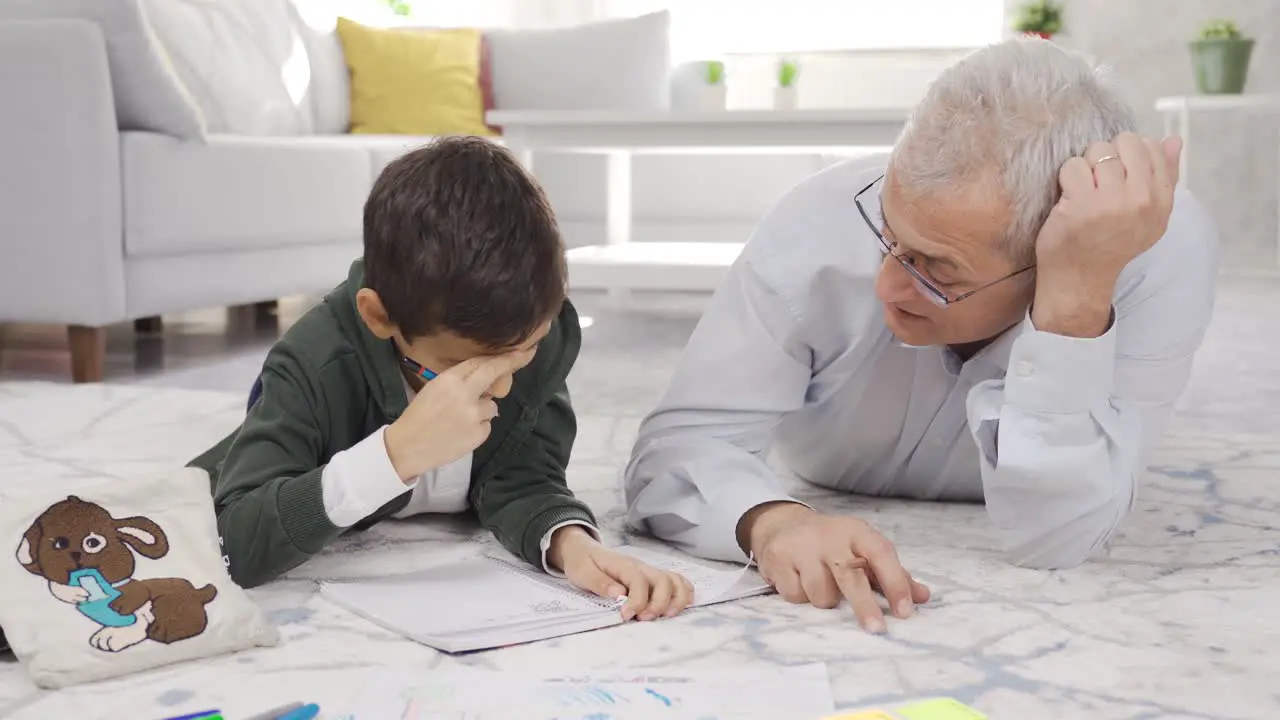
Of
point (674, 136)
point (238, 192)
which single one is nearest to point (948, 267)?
point (674, 136)

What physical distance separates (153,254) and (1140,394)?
1998mm

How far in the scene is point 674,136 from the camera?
2.97 metres

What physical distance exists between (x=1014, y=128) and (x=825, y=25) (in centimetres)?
445

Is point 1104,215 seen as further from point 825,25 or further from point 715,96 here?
point 825,25

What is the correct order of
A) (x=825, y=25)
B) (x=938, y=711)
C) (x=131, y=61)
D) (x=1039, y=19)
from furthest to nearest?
(x=825, y=25)
(x=1039, y=19)
(x=131, y=61)
(x=938, y=711)

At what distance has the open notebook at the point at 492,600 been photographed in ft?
3.60

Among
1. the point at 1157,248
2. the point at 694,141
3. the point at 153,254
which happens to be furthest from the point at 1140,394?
the point at 153,254

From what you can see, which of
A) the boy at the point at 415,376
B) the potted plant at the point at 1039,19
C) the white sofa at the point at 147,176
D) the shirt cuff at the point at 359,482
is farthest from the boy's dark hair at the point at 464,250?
the potted plant at the point at 1039,19

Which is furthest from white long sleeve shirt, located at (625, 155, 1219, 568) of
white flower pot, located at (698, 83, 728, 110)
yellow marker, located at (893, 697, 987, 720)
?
white flower pot, located at (698, 83, 728, 110)

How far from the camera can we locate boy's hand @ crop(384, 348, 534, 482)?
1137 millimetres

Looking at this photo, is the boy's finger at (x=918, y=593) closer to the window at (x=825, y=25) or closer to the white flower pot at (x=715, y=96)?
the white flower pot at (x=715, y=96)

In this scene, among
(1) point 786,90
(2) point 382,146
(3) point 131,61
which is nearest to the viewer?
(3) point 131,61

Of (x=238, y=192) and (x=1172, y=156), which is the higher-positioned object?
(x=1172, y=156)

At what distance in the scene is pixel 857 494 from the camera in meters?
1.68
